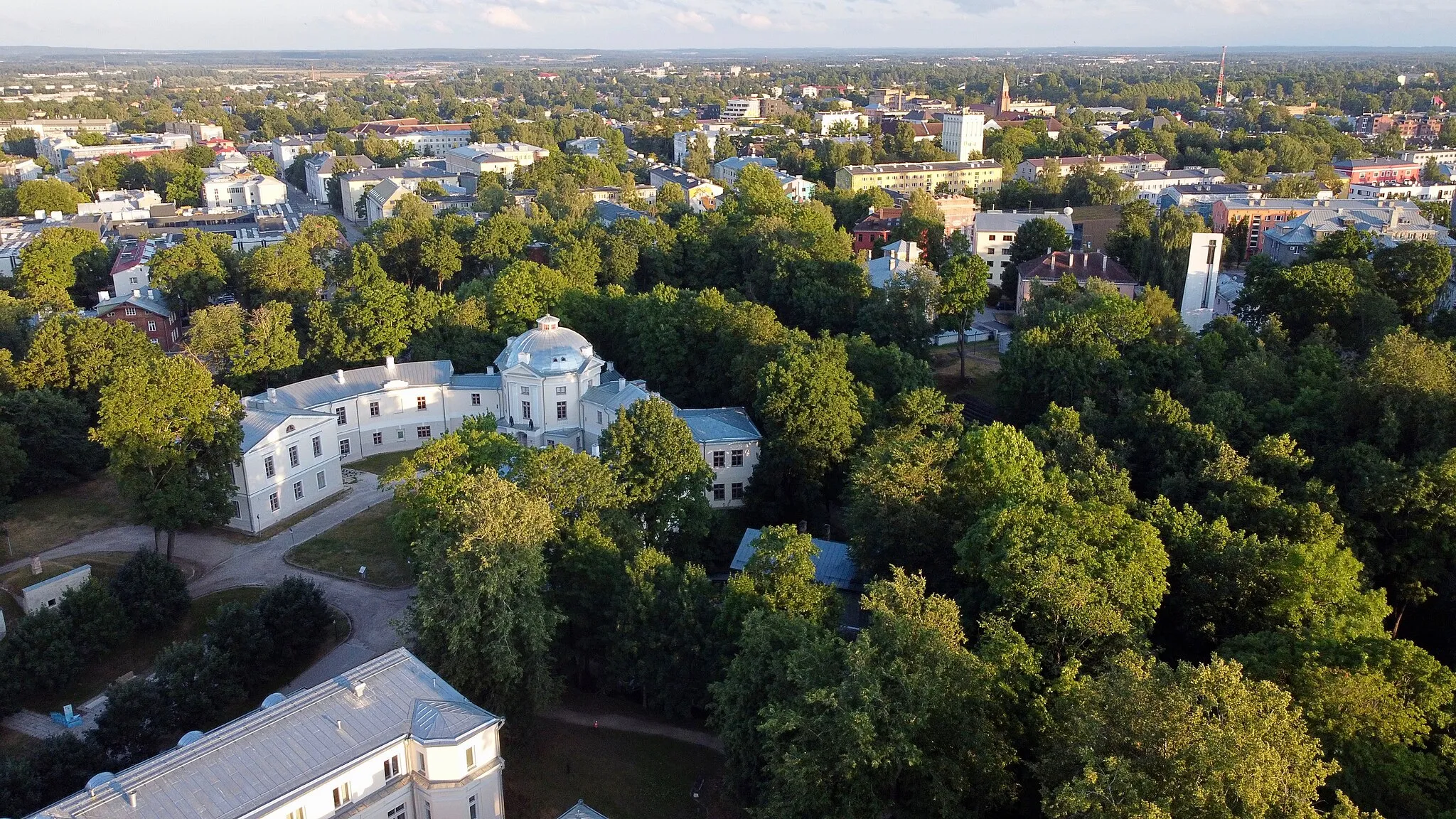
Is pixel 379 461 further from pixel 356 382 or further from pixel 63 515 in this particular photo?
pixel 63 515

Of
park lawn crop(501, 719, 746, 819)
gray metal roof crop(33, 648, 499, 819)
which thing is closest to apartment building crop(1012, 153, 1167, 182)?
park lawn crop(501, 719, 746, 819)

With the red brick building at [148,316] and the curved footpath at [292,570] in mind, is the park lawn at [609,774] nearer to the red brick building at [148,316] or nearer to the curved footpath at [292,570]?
the curved footpath at [292,570]

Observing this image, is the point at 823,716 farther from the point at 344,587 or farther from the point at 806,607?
the point at 344,587

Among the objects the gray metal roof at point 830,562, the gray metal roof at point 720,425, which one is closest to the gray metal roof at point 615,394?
the gray metal roof at point 720,425

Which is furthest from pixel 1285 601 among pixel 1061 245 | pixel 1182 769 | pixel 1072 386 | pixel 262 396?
pixel 1061 245

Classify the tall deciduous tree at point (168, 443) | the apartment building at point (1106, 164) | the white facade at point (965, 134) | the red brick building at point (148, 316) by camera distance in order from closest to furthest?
the tall deciduous tree at point (168, 443), the red brick building at point (148, 316), the apartment building at point (1106, 164), the white facade at point (965, 134)

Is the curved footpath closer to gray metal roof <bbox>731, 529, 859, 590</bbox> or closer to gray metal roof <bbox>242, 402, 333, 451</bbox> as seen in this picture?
gray metal roof <bbox>242, 402, 333, 451</bbox>

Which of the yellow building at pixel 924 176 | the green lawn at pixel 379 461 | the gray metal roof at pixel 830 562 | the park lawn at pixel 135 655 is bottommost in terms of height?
the park lawn at pixel 135 655

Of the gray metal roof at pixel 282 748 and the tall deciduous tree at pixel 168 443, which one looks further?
the tall deciduous tree at pixel 168 443
